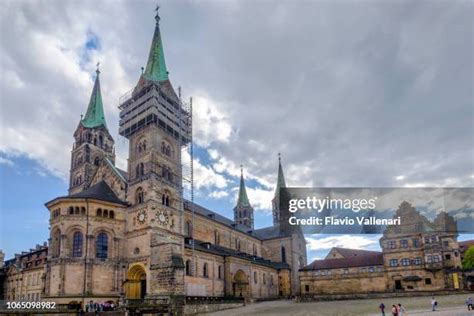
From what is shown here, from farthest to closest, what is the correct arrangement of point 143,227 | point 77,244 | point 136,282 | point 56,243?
1. point 143,227
2. point 136,282
3. point 56,243
4. point 77,244

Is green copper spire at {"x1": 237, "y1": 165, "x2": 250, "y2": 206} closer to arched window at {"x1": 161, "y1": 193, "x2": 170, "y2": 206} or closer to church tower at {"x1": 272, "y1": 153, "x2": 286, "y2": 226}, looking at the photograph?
church tower at {"x1": 272, "y1": 153, "x2": 286, "y2": 226}

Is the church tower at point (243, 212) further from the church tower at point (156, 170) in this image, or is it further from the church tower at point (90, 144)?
the church tower at point (156, 170)

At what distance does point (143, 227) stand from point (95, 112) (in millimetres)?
33240

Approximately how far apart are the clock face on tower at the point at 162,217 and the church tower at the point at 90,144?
21669 mm

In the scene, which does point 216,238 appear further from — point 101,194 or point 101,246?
point 101,246

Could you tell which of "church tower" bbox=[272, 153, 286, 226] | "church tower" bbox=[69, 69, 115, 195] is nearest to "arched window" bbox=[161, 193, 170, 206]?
"church tower" bbox=[69, 69, 115, 195]

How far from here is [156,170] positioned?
49.0 meters

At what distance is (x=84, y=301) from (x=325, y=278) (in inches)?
1750

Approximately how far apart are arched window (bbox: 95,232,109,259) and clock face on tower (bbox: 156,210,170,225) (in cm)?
617

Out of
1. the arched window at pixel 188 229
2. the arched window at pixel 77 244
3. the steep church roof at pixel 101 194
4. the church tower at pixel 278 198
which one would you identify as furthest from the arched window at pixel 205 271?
the church tower at pixel 278 198

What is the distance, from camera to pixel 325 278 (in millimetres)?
70562

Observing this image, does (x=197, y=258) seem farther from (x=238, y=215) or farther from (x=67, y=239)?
(x=238, y=215)

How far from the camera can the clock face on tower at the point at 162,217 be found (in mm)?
45844

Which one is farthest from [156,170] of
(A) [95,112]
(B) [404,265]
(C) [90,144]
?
(B) [404,265]
